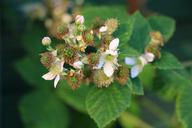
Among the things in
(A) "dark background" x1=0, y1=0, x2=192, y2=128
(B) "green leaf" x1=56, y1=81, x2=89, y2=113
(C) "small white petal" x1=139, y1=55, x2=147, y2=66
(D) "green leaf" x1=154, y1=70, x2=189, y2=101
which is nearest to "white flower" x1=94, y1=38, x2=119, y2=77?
(C) "small white petal" x1=139, y1=55, x2=147, y2=66

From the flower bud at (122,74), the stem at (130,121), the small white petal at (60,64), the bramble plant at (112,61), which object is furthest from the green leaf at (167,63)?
the stem at (130,121)

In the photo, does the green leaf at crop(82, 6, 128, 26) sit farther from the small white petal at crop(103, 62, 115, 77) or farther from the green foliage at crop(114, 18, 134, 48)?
the small white petal at crop(103, 62, 115, 77)

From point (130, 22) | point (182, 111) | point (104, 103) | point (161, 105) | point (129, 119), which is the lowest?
point (161, 105)

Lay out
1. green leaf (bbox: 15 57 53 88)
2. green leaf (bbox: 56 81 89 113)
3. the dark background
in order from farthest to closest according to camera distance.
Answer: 1. the dark background
2. green leaf (bbox: 15 57 53 88)
3. green leaf (bbox: 56 81 89 113)

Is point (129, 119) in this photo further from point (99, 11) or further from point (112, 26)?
point (112, 26)

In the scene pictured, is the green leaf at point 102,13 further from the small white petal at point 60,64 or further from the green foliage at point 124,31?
the small white petal at point 60,64

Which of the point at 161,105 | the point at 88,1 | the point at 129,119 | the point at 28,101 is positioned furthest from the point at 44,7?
the point at 161,105
